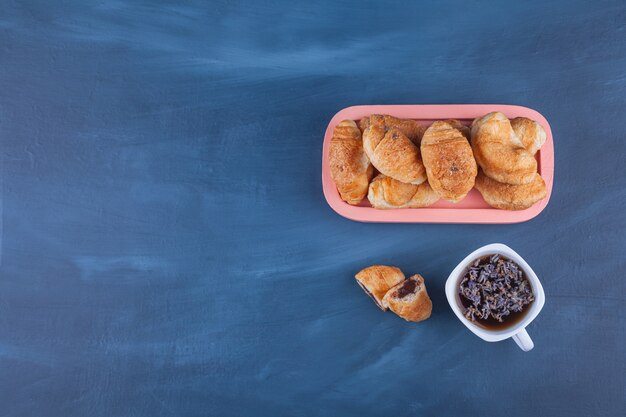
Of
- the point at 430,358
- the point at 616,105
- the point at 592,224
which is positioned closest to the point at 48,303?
the point at 430,358

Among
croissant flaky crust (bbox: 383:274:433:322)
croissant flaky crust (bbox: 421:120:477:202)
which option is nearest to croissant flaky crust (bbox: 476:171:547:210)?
croissant flaky crust (bbox: 421:120:477:202)

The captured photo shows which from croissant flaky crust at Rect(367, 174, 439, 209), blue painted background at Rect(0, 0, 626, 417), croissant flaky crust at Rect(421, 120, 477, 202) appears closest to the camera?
croissant flaky crust at Rect(421, 120, 477, 202)

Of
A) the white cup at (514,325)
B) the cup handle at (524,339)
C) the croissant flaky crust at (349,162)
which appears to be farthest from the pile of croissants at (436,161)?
the cup handle at (524,339)

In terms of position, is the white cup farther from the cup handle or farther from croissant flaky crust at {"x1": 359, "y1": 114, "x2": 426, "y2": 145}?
croissant flaky crust at {"x1": 359, "y1": 114, "x2": 426, "y2": 145}

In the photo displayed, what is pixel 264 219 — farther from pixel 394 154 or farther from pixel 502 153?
pixel 502 153

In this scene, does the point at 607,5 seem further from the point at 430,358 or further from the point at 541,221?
the point at 430,358

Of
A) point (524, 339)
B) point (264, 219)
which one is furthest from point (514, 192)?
point (264, 219)

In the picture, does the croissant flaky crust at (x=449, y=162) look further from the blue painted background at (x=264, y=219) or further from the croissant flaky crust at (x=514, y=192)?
the blue painted background at (x=264, y=219)
